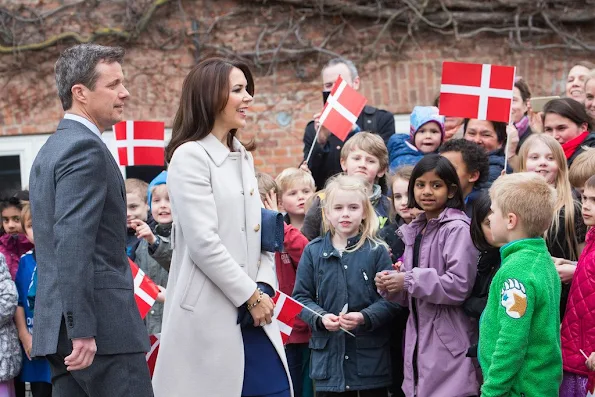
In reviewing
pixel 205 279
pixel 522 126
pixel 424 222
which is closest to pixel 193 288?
pixel 205 279

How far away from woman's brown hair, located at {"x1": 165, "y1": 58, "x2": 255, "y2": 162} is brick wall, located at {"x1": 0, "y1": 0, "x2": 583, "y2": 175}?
5201 millimetres

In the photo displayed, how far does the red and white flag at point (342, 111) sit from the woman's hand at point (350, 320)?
188 centimetres

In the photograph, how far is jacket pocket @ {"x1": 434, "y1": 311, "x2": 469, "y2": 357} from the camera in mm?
4785

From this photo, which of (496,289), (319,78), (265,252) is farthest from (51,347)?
(319,78)

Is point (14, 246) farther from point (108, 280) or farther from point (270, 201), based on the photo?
point (108, 280)

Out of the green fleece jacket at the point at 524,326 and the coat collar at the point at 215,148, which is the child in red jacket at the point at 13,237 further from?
the green fleece jacket at the point at 524,326

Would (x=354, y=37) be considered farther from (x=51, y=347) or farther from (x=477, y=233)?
(x=51, y=347)

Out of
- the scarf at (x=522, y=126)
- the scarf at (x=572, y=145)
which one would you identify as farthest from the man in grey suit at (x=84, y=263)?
the scarf at (x=522, y=126)

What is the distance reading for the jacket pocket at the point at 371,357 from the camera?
5062mm

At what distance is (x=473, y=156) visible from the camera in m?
5.39

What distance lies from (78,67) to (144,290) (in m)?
1.99

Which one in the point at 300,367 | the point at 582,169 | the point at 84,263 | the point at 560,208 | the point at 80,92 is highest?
the point at 80,92

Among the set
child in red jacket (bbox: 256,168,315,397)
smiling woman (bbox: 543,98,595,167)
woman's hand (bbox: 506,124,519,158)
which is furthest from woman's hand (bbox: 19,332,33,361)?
smiling woman (bbox: 543,98,595,167)

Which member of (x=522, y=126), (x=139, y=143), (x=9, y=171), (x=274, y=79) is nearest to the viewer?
(x=522, y=126)
